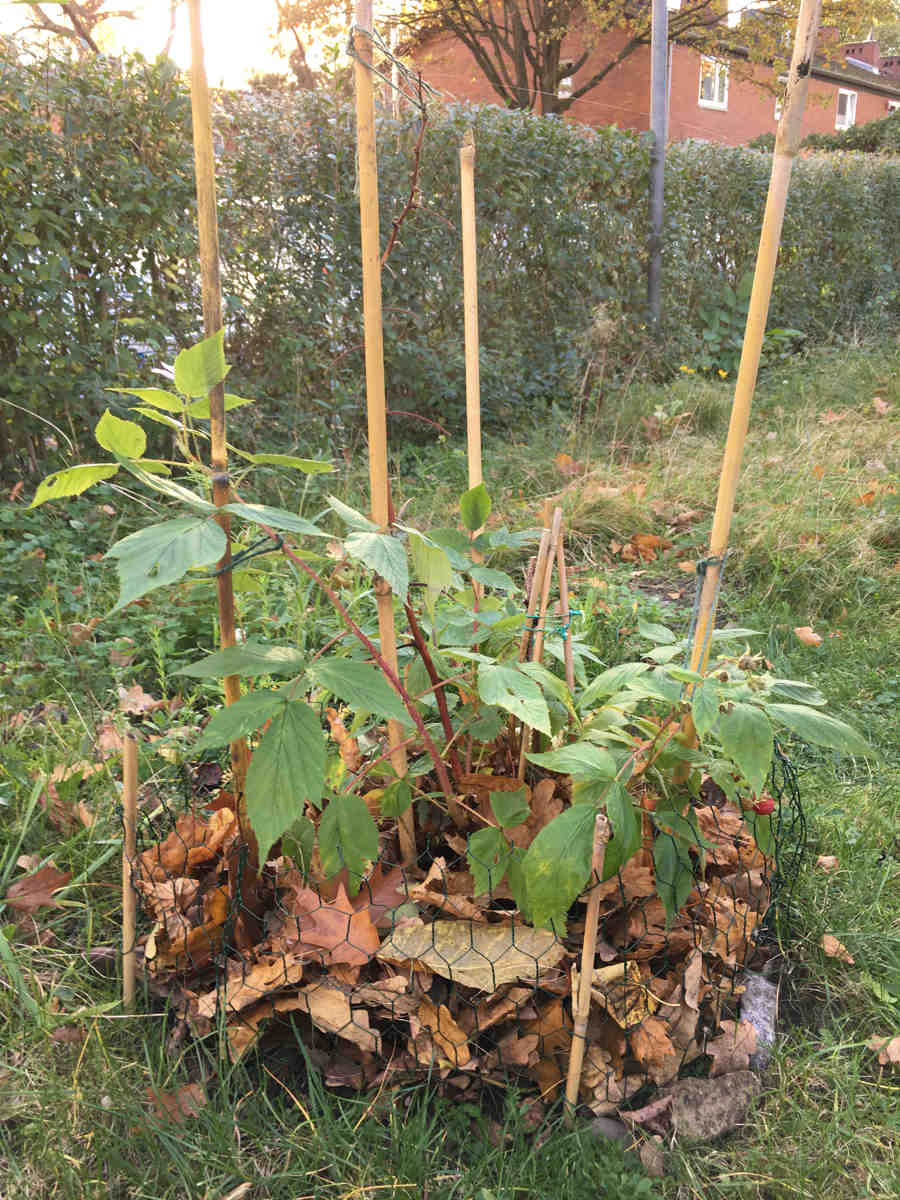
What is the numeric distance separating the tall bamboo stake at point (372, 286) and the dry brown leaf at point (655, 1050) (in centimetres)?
70

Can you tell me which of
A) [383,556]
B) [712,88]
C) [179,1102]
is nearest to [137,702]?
[179,1102]

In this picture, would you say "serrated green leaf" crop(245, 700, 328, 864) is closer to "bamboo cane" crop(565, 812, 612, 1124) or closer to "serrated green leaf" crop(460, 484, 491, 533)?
"bamboo cane" crop(565, 812, 612, 1124)

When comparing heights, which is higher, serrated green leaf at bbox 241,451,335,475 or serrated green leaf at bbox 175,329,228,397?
serrated green leaf at bbox 175,329,228,397

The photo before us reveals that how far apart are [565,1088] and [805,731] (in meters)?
0.69

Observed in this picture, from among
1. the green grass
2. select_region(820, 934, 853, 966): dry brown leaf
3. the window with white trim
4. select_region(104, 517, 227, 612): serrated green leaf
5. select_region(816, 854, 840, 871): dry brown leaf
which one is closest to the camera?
select_region(104, 517, 227, 612): serrated green leaf

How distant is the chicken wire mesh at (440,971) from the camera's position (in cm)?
135

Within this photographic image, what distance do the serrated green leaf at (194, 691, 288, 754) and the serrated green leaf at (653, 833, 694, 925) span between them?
2.12 feet

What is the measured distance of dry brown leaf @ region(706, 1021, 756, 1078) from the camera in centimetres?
142

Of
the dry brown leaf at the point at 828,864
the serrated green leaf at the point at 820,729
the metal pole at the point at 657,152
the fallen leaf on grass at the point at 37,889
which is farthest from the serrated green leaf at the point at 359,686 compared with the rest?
the metal pole at the point at 657,152

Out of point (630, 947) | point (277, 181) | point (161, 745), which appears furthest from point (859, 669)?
point (277, 181)

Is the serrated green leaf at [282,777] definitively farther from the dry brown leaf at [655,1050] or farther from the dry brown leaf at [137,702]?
the dry brown leaf at [137,702]

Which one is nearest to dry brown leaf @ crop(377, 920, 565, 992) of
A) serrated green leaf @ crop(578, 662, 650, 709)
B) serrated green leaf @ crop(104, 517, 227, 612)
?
serrated green leaf @ crop(578, 662, 650, 709)

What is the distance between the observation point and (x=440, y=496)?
4.25 m

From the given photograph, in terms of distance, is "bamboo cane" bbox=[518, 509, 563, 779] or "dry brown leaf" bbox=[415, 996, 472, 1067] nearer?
"dry brown leaf" bbox=[415, 996, 472, 1067]
